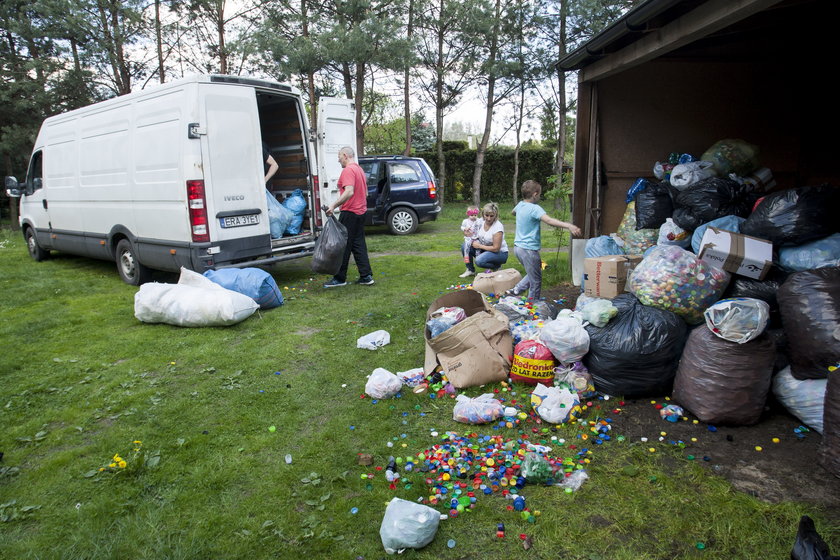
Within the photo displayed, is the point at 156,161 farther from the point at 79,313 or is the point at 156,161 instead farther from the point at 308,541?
the point at 308,541

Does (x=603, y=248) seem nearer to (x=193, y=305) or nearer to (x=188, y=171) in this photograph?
(x=193, y=305)

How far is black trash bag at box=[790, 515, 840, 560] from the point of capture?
5.78 ft

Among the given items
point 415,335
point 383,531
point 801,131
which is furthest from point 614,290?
point 801,131

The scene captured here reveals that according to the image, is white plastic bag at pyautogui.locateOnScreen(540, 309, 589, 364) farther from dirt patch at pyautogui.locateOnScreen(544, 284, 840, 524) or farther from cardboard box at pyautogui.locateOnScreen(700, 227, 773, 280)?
cardboard box at pyautogui.locateOnScreen(700, 227, 773, 280)

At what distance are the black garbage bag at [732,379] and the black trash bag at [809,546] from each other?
118 centimetres

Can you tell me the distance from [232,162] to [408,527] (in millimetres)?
4863

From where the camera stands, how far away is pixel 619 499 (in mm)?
2492

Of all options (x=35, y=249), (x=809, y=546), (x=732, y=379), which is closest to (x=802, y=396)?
(x=732, y=379)

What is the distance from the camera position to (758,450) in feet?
9.27

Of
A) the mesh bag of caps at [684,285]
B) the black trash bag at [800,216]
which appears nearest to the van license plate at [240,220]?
the mesh bag of caps at [684,285]

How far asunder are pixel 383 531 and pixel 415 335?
2.72m

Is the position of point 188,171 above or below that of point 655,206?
above

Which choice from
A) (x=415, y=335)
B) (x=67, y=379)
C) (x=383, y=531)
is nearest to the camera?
(x=383, y=531)

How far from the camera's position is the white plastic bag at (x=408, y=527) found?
7.22ft
